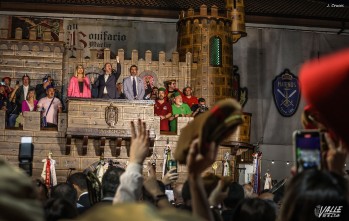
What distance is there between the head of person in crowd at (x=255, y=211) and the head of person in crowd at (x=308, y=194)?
0.90 m

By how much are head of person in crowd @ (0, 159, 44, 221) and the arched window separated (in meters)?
29.4

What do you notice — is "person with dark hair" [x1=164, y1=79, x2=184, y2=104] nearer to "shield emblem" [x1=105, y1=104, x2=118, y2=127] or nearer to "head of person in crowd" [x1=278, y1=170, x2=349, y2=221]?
"shield emblem" [x1=105, y1=104, x2=118, y2=127]

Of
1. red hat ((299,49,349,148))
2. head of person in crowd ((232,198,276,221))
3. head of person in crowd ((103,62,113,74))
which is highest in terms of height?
head of person in crowd ((103,62,113,74))

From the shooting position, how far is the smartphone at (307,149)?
3822mm

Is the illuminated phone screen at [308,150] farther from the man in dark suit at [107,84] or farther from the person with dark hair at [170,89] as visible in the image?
the person with dark hair at [170,89]

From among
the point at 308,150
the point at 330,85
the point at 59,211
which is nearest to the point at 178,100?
the point at 59,211

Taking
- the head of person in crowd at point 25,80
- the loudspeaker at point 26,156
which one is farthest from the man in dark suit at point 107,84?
the loudspeaker at point 26,156

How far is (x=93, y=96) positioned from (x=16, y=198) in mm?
25544

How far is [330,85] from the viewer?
243 centimetres

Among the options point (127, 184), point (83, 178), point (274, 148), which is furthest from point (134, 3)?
point (127, 184)

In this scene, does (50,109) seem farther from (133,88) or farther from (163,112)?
(163,112)

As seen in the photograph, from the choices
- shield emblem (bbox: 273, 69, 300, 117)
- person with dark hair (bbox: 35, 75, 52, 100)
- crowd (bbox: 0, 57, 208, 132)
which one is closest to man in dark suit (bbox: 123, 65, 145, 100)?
crowd (bbox: 0, 57, 208, 132)

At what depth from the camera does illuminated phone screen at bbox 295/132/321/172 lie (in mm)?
3822

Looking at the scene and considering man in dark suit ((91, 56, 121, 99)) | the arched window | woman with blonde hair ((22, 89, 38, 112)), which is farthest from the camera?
the arched window
